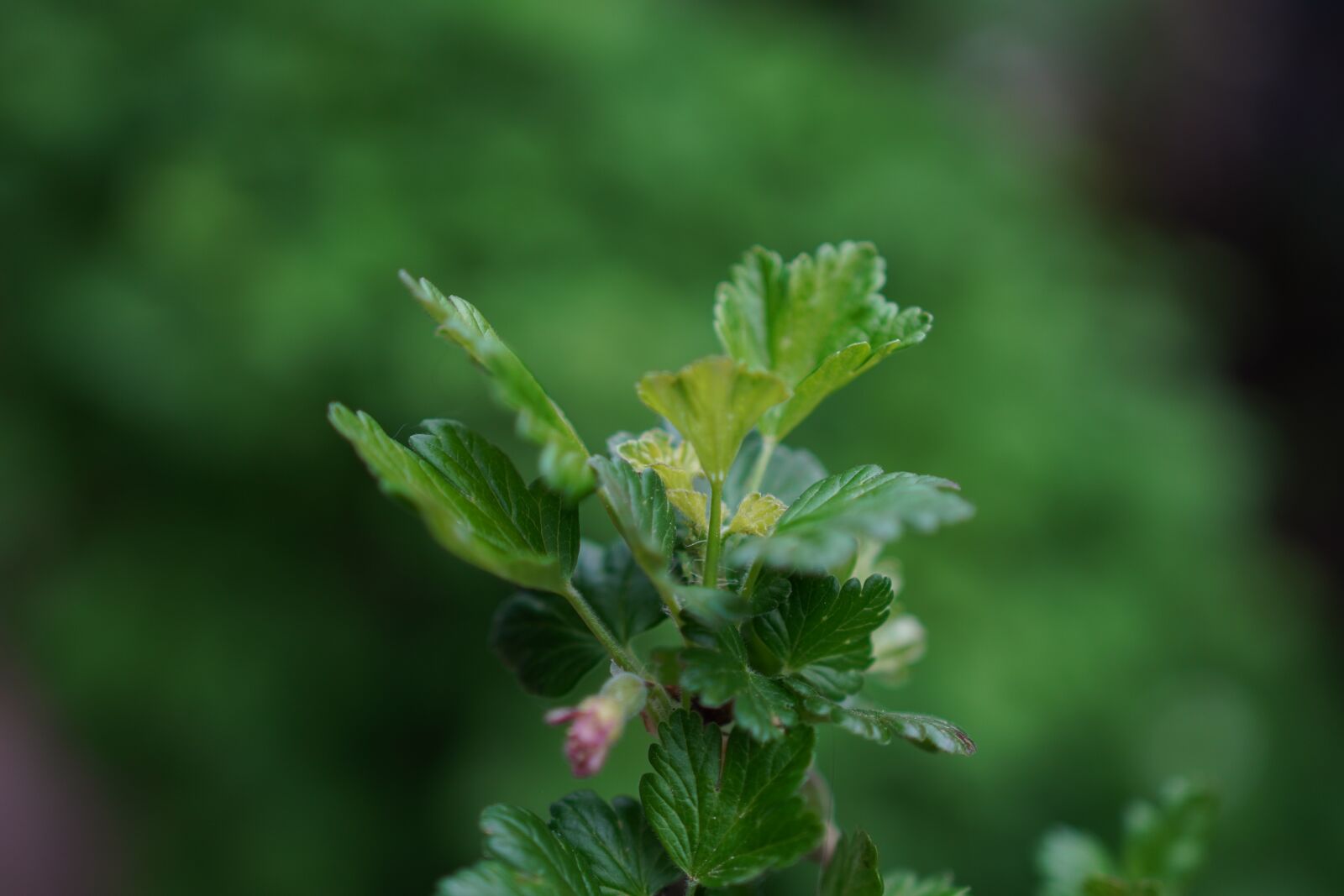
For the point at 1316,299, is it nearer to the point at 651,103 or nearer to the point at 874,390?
the point at 874,390

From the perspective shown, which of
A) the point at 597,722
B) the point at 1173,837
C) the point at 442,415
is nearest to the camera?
the point at 597,722

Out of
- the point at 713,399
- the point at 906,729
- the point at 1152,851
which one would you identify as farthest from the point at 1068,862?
the point at 713,399

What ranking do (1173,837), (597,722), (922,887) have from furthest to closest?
(1173,837) → (922,887) → (597,722)

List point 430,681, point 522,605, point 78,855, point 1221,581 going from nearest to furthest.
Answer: point 522,605
point 430,681
point 1221,581
point 78,855

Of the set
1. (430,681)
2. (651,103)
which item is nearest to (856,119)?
(651,103)

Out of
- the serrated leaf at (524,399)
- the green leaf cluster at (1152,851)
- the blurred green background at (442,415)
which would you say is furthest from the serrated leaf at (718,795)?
the blurred green background at (442,415)

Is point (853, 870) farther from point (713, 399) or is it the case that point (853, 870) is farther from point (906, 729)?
point (713, 399)
